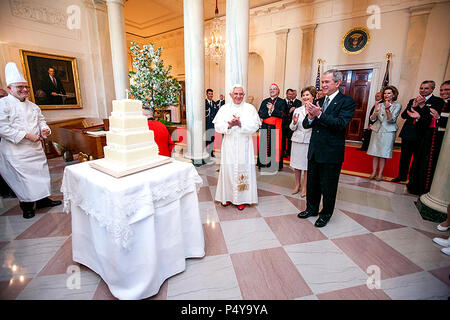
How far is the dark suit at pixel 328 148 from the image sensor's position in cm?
256

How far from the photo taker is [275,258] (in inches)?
90.4

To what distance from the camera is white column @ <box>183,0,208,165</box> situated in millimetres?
4941

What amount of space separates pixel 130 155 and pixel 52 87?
284 inches

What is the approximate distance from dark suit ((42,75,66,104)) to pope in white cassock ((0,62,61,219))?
4.51 meters

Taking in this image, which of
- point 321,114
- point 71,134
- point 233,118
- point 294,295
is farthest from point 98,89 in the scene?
point 294,295

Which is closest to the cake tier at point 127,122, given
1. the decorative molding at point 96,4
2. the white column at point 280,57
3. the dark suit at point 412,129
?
the dark suit at point 412,129

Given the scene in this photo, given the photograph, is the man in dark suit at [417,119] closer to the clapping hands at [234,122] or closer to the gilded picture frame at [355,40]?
the clapping hands at [234,122]

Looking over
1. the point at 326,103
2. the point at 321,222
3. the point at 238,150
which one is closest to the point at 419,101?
the point at 326,103

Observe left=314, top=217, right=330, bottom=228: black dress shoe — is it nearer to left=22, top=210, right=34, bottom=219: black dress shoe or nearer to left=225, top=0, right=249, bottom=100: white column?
left=225, top=0, right=249, bottom=100: white column

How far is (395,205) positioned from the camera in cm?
358

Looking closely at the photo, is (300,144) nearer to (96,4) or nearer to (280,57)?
(280,57)

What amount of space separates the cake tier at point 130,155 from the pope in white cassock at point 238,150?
1.48m

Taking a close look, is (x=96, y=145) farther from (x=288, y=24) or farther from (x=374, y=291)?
(x=288, y=24)
